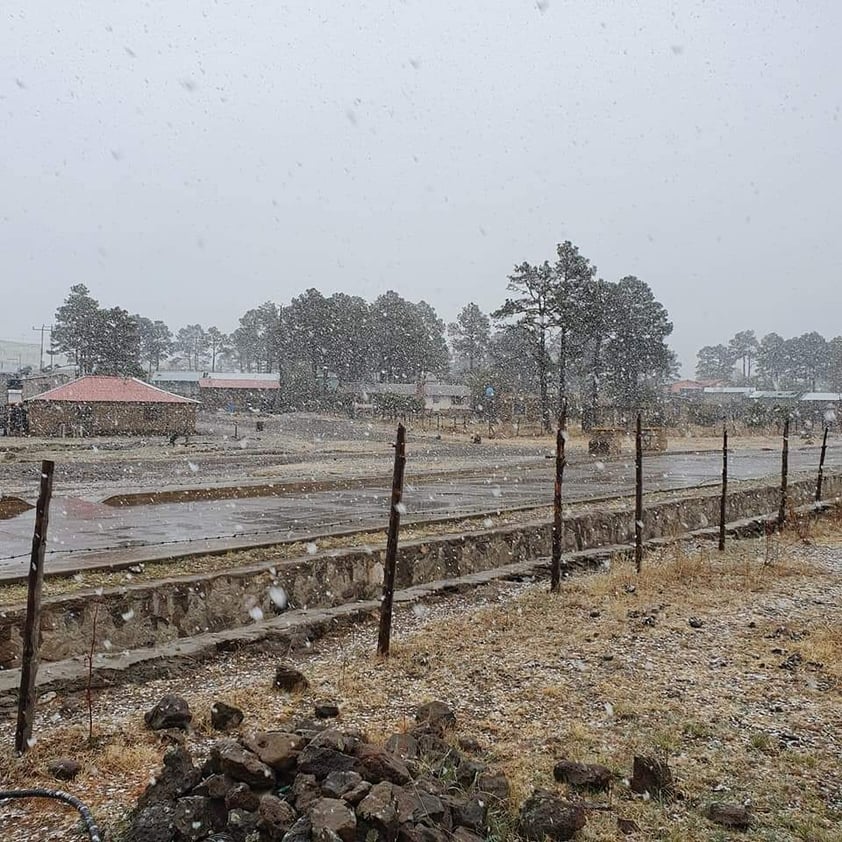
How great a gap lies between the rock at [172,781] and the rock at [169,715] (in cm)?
118

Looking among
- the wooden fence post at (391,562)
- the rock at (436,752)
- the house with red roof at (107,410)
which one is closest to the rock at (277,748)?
the rock at (436,752)

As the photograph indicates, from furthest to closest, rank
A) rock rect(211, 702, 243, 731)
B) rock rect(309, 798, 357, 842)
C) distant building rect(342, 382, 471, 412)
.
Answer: distant building rect(342, 382, 471, 412) → rock rect(211, 702, 243, 731) → rock rect(309, 798, 357, 842)

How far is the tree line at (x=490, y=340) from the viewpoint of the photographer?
48844 millimetres

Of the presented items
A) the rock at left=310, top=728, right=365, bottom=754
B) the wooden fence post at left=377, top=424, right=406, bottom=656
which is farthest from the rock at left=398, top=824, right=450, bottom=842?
the wooden fence post at left=377, top=424, right=406, bottom=656

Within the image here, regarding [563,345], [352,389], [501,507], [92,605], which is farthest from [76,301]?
[92,605]

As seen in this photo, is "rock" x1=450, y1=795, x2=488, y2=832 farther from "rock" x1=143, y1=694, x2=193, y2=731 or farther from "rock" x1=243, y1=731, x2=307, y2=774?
"rock" x1=143, y1=694, x2=193, y2=731

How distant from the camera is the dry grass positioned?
14.1 ft

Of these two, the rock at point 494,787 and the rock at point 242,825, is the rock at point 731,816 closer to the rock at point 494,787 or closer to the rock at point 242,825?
the rock at point 494,787

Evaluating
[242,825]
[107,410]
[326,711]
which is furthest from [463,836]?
[107,410]

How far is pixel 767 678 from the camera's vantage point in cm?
618

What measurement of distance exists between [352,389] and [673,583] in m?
61.7

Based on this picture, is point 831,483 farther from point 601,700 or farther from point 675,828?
point 675,828

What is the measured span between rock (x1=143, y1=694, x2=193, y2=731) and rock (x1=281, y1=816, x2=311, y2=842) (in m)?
1.91

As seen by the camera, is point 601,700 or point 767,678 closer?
point 601,700
